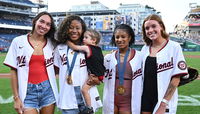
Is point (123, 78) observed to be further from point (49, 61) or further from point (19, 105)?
point (19, 105)

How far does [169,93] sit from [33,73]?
5.53 ft

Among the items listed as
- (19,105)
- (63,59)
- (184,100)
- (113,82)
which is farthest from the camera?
(184,100)

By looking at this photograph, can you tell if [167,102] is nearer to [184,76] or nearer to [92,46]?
[184,76]

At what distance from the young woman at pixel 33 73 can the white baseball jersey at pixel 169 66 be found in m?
1.37

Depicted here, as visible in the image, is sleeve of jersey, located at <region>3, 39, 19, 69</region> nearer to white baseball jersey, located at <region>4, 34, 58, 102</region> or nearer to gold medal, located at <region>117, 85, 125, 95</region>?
white baseball jersey, located at <region>4, 34, 58, 102</region>

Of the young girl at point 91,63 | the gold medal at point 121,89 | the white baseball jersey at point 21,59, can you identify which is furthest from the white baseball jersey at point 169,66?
the white baseball jersey at point 21,59

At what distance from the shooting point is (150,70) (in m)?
3.10

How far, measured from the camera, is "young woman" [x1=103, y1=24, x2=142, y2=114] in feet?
11.0

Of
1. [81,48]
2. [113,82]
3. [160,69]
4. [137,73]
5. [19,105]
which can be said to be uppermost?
[81,48]

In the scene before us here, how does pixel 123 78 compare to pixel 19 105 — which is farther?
pixel 123 78

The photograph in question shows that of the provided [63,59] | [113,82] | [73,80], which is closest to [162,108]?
[113,82]

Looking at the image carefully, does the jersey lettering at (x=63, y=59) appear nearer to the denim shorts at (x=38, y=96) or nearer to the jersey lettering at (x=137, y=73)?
the denim shorts at (x=38, y=96)

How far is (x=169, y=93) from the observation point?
2.97 meters

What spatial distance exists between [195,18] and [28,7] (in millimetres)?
53236
